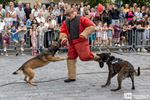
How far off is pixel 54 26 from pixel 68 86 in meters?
7.18

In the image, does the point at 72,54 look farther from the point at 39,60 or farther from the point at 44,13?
the point at 44,13

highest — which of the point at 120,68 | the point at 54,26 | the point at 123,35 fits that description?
the point at 54,26

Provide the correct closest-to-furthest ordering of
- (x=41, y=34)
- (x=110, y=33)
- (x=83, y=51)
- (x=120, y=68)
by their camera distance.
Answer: (x=120, y=68) < (x=83, y=51) < (x=41, y=34) < (x=110, y=33)

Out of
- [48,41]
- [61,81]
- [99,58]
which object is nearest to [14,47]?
[48,41]

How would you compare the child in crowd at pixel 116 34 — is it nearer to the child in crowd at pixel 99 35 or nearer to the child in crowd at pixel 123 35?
the child in crowd at pixel 123 35

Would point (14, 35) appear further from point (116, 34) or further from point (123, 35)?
point (123, 35)

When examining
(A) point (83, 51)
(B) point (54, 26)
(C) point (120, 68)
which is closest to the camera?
(C) point (120, 68)

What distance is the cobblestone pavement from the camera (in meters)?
8.52

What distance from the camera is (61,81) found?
10.2 meters

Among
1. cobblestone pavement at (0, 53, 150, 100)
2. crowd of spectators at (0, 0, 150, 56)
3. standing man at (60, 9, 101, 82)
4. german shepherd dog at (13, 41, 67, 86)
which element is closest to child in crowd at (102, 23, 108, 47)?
crowd of spectators at (0, 0, 150, 56)

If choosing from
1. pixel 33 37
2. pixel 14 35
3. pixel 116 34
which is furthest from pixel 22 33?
pixel 116 34

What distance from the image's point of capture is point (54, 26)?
1655cm

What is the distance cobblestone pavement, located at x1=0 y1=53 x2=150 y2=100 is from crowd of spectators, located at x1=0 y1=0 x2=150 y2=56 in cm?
327

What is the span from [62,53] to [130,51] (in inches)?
112
